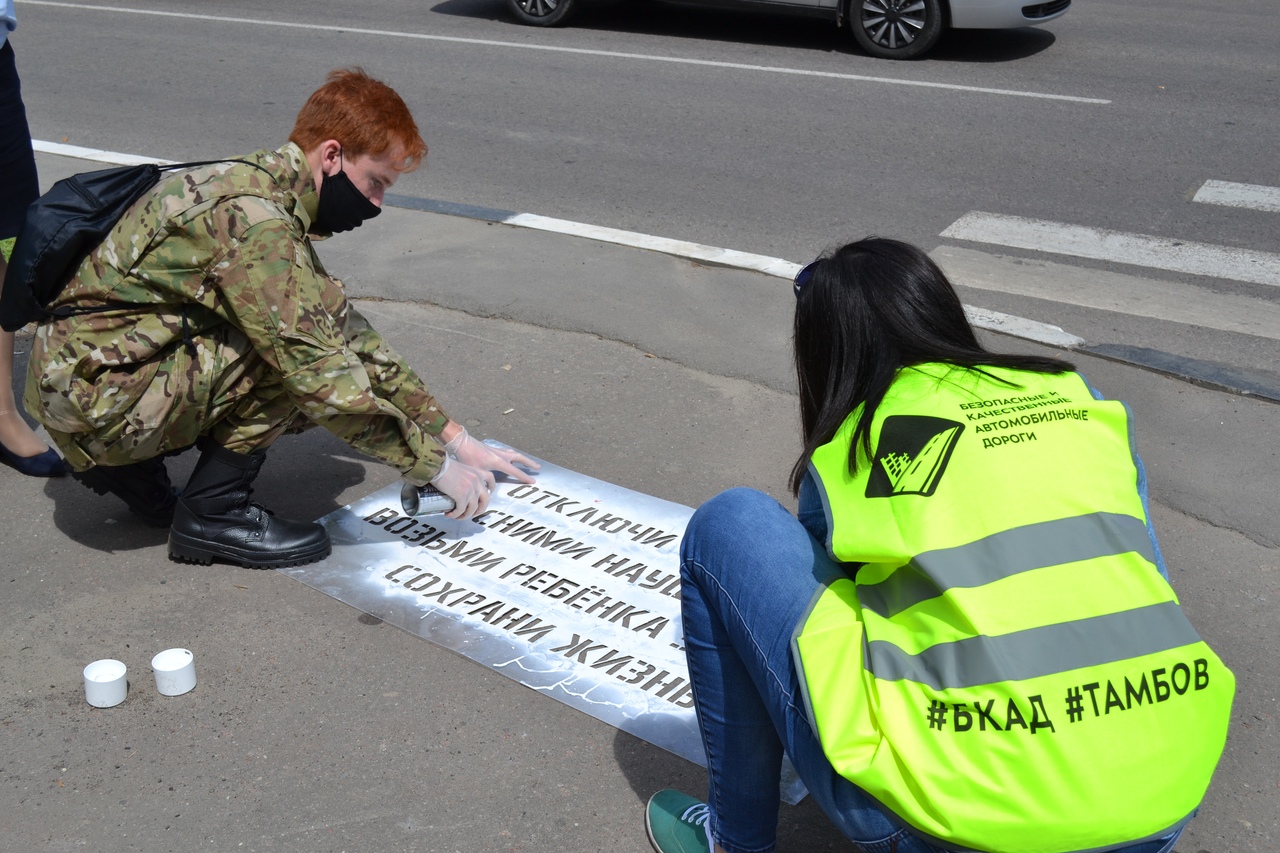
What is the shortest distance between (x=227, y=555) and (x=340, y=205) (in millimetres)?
1002

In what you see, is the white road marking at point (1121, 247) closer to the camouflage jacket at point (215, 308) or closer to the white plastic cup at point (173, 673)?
the camouflage jacket at point (215, 308)

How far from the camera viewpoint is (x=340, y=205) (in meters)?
3.17

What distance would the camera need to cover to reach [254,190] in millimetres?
2994

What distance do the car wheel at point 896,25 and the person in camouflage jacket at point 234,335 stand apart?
7.48 meters

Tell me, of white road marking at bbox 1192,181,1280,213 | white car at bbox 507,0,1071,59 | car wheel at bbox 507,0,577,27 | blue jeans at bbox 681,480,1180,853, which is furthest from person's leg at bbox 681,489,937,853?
car wheel at bbox 507,0,577,27

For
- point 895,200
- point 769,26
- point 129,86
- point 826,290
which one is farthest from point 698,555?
point 769,26

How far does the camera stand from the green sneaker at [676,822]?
2330 millimetres

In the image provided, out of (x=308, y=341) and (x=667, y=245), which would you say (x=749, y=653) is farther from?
(x=667, y=245)

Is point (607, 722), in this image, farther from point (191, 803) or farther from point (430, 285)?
point (430, 285)

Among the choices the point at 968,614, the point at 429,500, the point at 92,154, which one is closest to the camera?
the point at 968,614

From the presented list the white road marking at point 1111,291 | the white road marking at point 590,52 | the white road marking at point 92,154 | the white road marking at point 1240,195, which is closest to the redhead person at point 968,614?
the white road marking at point 1111,291

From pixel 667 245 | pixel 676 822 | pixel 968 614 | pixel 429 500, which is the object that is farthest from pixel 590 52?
pixel 968 614

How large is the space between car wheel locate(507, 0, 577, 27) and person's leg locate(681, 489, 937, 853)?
32.1ft

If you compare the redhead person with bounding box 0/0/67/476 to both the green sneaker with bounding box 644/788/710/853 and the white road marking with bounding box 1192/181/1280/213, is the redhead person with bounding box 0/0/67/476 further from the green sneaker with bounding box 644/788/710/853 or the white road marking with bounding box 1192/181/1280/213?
the white road marking with bounding box 1192/181/1280/213
